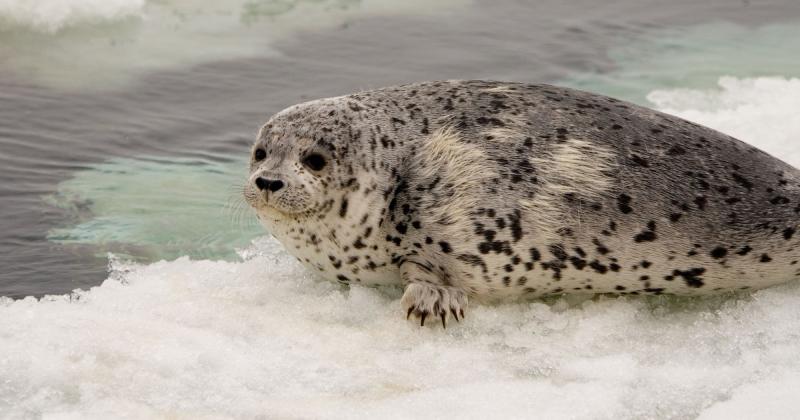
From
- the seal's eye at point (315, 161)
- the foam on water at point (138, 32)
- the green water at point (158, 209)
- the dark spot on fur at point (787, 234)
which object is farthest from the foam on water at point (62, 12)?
the dark spot on fur at point (787, 234)

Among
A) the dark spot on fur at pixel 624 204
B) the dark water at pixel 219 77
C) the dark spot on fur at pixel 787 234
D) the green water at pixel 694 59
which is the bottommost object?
the dark water at pixel 219 77

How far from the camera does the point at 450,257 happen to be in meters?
4.52

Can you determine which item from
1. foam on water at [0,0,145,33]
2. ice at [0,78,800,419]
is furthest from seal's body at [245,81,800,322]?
foam on water at [0,0,145,33]

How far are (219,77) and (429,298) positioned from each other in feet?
11.2

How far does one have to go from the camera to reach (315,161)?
4613 millimetres

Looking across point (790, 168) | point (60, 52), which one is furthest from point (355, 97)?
point (60, 52)

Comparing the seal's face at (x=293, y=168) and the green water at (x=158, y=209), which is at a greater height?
the seal's face at (x=293, y=168)

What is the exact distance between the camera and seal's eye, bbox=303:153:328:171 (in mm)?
4605

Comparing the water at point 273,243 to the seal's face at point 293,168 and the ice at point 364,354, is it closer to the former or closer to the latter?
the ice at point 364,354

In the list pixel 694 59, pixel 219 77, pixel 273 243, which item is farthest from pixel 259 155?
pixel 694 59

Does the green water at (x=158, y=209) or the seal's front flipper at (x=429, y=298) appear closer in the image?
the seal's front flipper at (x=429, y=298)

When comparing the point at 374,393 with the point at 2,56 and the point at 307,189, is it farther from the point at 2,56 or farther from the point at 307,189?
the point at 2,56

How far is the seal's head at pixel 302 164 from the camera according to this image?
449 centimetres

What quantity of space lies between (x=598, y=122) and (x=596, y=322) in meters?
0.76
